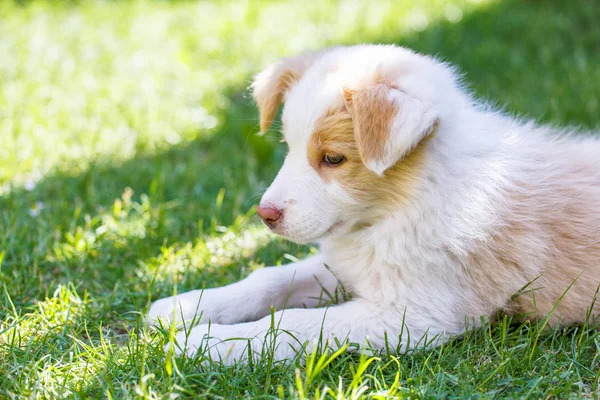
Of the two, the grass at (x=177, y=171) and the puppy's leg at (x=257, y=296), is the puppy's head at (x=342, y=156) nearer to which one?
the puppy's leg at (x=257, y=296)

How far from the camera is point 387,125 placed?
273 centimetres

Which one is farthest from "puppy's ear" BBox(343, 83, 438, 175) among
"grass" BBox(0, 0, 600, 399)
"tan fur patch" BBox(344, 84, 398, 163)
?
"grass" BBox(0, 0, 600, 399)

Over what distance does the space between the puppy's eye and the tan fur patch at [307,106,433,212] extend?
0.01 metres

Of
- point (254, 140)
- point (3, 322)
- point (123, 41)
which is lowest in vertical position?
point (3, 322)

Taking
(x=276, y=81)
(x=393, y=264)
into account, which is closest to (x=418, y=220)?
(x=393, y=264)

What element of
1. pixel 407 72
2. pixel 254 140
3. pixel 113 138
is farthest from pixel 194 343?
pixel 113 138

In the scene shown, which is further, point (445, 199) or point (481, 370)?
point (445, 199)

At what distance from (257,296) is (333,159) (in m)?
0.83

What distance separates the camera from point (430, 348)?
2.95 m

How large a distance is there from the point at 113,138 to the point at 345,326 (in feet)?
11.2

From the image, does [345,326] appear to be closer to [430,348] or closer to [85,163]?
[430,348]

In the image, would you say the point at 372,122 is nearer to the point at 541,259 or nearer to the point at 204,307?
the point at 541,259

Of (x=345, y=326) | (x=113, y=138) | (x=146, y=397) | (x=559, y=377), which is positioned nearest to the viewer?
(x=146, y=397)

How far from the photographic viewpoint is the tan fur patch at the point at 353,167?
2.92 meters
